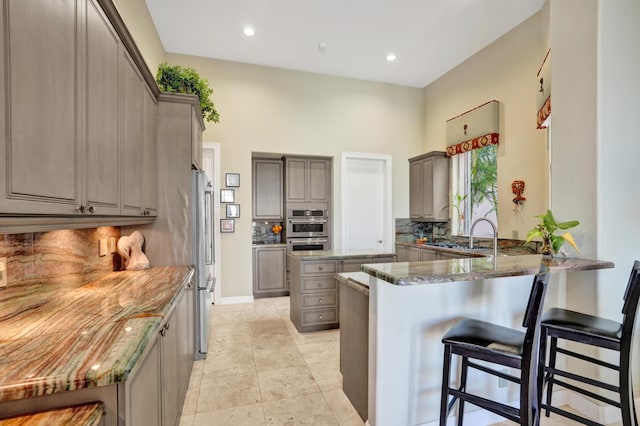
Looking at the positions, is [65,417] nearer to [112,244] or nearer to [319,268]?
[112,244]

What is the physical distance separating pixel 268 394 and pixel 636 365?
264cm

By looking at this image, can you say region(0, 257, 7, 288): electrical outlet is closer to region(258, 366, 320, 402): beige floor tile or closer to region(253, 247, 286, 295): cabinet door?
region(258, 366, 320, 402): beige floor tile

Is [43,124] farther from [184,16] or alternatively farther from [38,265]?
[184,16]

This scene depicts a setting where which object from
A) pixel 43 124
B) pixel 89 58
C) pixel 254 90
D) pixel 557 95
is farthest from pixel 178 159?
pixel 557 95

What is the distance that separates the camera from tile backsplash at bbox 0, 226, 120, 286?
150 cm

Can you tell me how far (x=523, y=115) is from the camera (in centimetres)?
390

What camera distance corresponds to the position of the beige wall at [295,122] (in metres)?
4.77

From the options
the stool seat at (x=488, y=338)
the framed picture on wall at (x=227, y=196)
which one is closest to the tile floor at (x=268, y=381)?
the stool seat at (x=488, y=338)

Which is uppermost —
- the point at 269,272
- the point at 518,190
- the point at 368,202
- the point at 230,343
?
the point at 518,190

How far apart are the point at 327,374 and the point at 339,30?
4140mm

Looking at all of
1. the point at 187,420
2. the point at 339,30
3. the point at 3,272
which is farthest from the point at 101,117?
the point at 339,30

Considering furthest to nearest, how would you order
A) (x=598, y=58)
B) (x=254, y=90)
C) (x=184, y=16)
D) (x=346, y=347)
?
(x=254, y=90) → (x=184, y=16) → (x=346, y=347) → (x=598, y=58)

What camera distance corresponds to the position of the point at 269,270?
5.04 m

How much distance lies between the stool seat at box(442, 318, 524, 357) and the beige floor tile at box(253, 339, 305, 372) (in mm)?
1689
